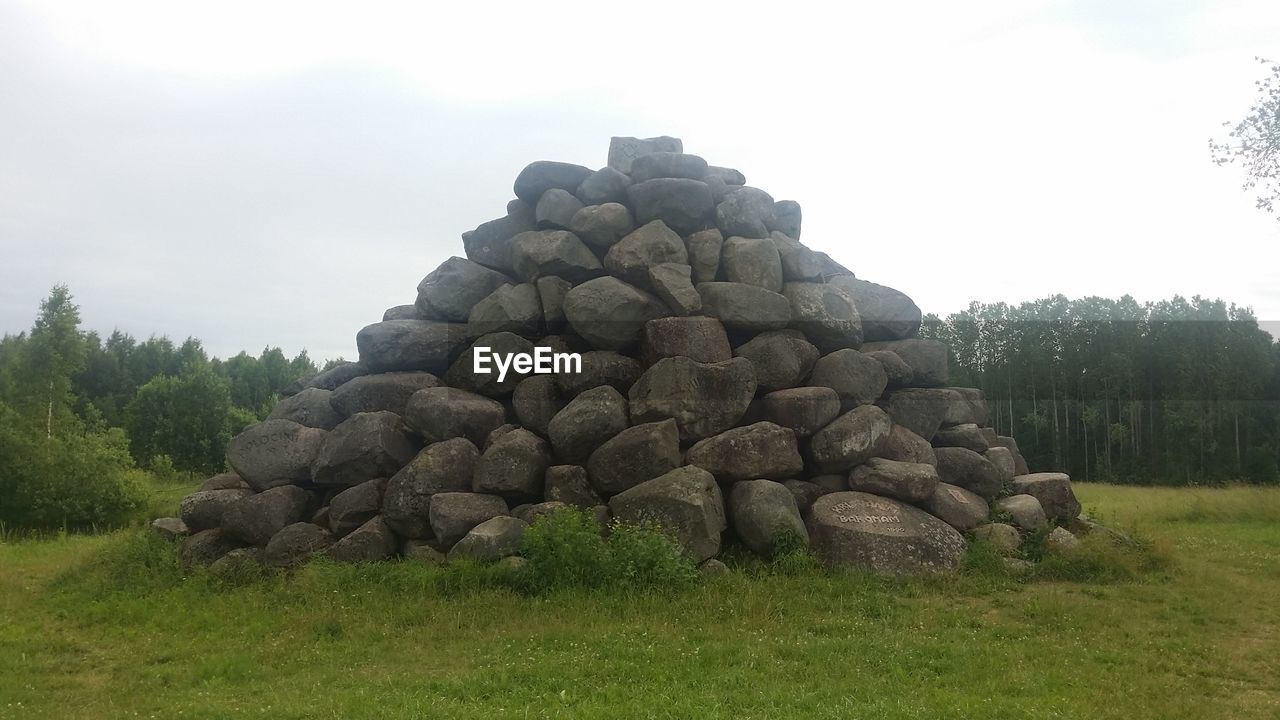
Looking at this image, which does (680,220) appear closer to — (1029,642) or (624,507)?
(624,507)

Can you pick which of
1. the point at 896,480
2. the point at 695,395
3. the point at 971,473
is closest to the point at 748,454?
the point at 695,395

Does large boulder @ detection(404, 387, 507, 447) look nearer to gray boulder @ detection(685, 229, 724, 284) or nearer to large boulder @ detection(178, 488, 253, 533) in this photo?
large boulder @ detection(178, 488, 253, 533)

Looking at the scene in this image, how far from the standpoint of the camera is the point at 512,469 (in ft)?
43.2

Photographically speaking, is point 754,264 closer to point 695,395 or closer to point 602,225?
point 602,225

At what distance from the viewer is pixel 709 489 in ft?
41.3

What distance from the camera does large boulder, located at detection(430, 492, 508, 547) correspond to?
12703mm

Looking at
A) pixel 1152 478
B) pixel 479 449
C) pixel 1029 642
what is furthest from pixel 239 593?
pixel 1152 478

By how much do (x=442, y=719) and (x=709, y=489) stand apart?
6.02 meters

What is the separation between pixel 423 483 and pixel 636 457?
125 inches

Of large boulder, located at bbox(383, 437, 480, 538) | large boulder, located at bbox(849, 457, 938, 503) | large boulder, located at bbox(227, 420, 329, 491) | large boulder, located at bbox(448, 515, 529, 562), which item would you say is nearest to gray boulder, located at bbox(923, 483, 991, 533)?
large boulder, located at bbox(849, 457, 938, 503)

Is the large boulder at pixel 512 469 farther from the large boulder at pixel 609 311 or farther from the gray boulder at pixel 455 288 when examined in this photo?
the gray boulder at pixel 455 288

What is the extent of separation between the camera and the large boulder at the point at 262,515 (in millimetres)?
13750

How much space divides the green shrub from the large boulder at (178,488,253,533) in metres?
5.55

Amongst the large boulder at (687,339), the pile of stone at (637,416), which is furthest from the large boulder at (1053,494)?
the large boulder at (687,339)
